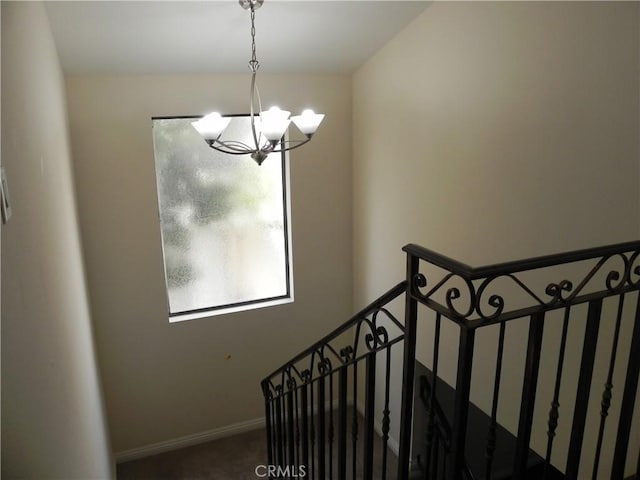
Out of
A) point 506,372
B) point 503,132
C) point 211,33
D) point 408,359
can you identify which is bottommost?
point 506,372

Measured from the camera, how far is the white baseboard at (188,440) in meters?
4.32

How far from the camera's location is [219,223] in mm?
4238

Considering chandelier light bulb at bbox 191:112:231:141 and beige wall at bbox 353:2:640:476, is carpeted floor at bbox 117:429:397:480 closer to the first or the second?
beige wall at bbox 353:2:640:476

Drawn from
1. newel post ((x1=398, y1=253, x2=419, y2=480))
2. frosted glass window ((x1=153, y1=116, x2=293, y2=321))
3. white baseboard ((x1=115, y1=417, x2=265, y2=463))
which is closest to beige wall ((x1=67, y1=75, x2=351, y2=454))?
white baseboard ((x1=115, y1=417, x2=265, y2=463))

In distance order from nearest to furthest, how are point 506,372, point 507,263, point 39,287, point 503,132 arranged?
point 507,263, point 39,287, point 503,132, point 506,372

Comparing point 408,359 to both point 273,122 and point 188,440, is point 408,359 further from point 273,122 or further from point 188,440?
point 188,440

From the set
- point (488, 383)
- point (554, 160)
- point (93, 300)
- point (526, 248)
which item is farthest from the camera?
point (93, 300)

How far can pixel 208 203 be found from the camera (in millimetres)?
4148

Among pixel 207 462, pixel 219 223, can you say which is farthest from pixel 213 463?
pixel 219 223

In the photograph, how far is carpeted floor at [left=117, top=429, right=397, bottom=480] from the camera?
4.17 m

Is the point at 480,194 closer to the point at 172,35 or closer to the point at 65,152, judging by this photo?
the point at 172,35

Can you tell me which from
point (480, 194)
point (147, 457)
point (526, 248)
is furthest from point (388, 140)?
point (147, 457)

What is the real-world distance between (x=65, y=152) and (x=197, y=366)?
7.35 ft

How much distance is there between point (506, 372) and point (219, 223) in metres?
2.65
